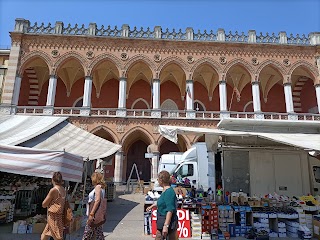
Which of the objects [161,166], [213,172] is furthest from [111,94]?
[213,172]

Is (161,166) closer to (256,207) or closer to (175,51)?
(256,207)

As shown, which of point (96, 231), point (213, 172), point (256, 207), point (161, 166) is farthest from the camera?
point (161, 166)

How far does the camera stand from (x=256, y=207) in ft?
22.6

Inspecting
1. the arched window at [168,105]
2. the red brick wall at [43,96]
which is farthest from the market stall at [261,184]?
the red brick wall at [43,96]

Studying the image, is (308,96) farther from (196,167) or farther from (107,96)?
(107,96)

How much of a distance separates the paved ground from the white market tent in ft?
4.89

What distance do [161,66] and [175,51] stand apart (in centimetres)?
153

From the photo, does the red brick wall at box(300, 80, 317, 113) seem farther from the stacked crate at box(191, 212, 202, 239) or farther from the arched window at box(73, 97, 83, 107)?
the stacked crate at box(191, 212, 202, 239)

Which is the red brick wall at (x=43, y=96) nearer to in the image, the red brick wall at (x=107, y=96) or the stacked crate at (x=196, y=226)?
the red brick wall at (x=107, y=96)

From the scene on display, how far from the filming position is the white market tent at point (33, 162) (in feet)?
16.9

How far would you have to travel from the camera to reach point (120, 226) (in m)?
7.09

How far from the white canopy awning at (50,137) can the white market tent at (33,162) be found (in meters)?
0.79

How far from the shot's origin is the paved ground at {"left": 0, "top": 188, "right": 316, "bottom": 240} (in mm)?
5949

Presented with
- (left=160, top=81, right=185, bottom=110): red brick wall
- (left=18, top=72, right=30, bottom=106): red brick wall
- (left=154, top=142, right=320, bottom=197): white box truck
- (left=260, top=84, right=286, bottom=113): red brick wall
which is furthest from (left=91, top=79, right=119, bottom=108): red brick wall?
(left=154, top=142, right=320, bottom=197): white box truck
